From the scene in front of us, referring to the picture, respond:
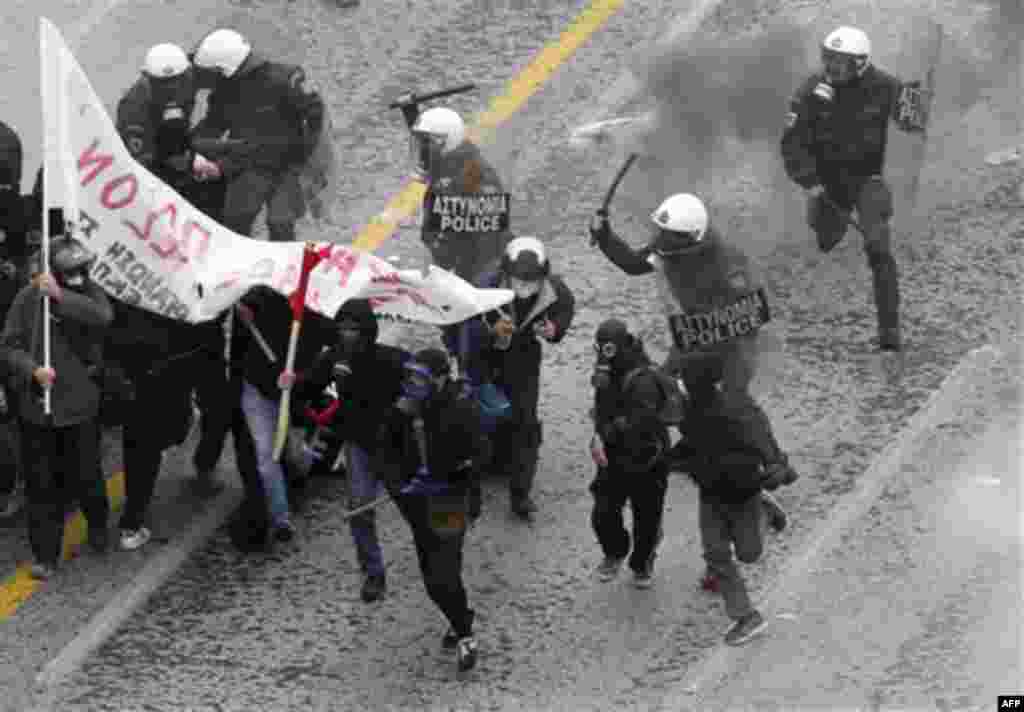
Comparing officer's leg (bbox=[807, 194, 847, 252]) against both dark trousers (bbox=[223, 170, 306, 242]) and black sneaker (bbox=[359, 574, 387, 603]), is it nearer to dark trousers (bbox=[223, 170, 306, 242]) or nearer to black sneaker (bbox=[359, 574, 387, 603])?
dark trousers (bbox=[223, 170, 306, 242])

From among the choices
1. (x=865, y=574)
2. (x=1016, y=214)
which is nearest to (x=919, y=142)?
(x=1016, y=214)

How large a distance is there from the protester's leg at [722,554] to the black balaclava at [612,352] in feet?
2.21

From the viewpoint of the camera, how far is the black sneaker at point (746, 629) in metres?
14.3

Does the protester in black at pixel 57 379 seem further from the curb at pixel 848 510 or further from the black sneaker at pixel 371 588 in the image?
the curb at pixel 848 510

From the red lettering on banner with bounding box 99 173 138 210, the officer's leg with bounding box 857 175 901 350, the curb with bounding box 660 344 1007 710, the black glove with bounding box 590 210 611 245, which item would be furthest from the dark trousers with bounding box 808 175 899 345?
the red lettering on banner with bounding box 99 173 138 210

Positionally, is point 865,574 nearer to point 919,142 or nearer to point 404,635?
point 404,635

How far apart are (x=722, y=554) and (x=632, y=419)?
0.72 metres

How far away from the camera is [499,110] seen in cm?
1864

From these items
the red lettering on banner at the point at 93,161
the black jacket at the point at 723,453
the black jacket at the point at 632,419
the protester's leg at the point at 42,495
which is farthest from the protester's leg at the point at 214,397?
the black jacket at the point at 723,453

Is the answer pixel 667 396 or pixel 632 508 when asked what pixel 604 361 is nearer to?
pixel 667 396

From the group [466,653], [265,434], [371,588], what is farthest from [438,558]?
[265,434]

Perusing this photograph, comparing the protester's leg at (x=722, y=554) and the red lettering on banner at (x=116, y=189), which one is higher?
the red lettering on banner at (x=116, y=189)

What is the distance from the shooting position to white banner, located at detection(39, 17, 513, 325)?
14586 mm

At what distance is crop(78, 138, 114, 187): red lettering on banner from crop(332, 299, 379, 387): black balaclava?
1.36m
